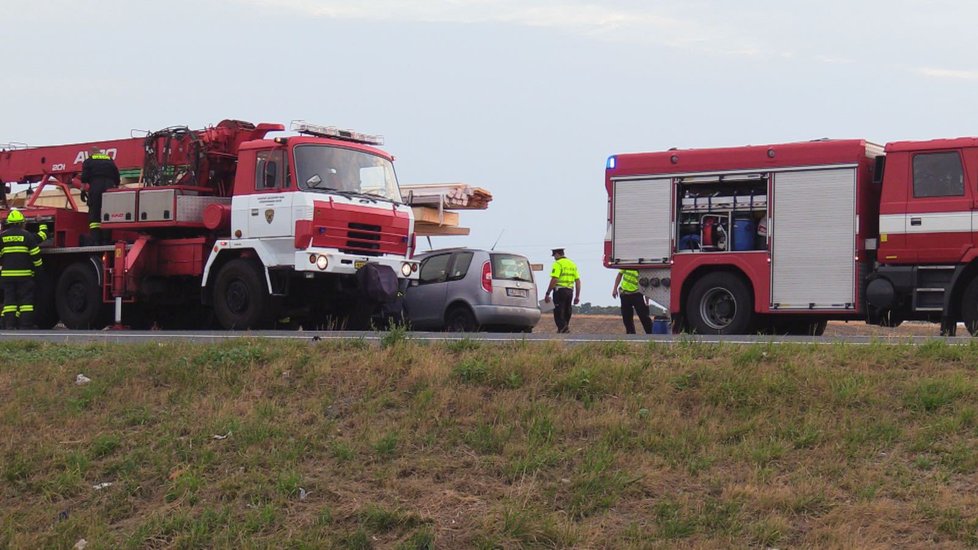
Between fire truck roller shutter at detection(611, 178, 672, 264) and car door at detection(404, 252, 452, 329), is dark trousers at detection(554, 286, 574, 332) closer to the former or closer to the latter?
car door at detection(404, 252, 452, 329)

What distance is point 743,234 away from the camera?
663 inches

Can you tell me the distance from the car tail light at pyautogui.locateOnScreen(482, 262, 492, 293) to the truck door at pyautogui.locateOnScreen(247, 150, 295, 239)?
3.55m

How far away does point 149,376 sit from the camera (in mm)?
11461

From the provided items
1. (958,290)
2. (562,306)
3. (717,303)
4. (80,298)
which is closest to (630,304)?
(562,306)

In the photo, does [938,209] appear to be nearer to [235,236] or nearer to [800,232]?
[800,232]

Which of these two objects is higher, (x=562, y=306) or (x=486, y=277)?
(x=486, y=277)

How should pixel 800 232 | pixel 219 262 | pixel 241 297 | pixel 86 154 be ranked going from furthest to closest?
pixel 86 154, pixel 219 262, pixel 241 297, pixel 800 232

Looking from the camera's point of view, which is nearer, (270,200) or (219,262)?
(270,200)

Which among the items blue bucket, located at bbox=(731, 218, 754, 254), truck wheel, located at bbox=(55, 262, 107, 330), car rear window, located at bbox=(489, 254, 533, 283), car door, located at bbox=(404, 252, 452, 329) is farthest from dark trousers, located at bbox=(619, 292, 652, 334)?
Answer: truck wheel, located at bbox=(55, 262, 107, 330)

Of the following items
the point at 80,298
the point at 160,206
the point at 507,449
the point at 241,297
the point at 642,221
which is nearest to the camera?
the point at 507,449

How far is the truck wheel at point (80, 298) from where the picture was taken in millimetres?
20562

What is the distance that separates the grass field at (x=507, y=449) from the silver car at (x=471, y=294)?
8.24 metres

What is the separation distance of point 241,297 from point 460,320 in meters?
3.59

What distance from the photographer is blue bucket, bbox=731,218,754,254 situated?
54.9 feet
